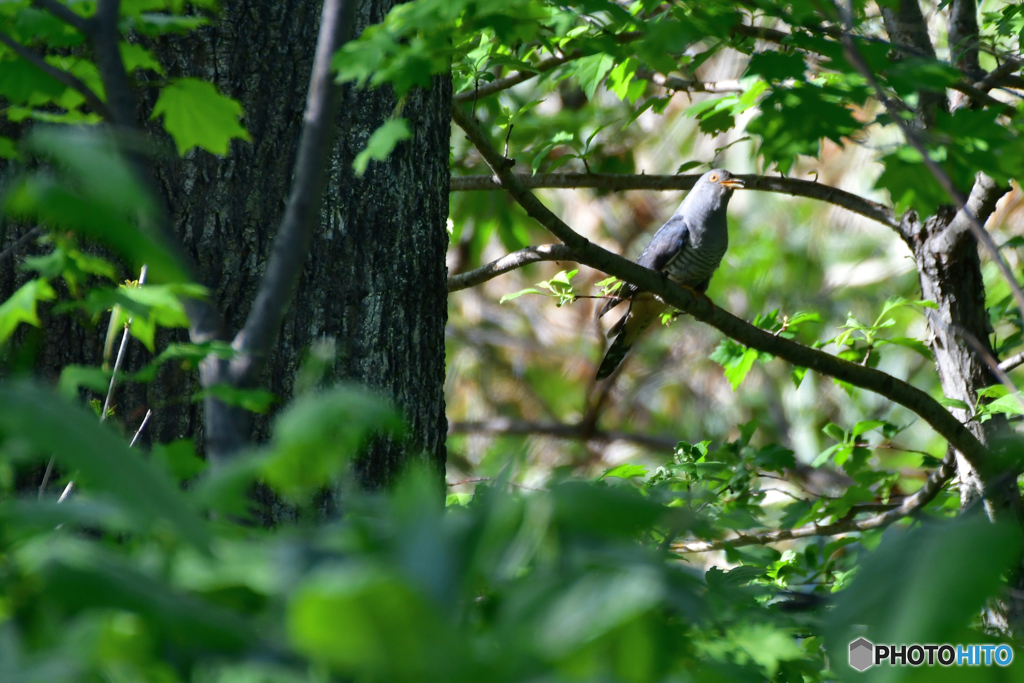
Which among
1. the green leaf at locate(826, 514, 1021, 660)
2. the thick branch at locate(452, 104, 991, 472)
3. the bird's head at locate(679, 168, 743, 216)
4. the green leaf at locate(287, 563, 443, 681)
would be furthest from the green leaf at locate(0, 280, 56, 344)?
the bird's head at locate(679, 168, 743, 216)

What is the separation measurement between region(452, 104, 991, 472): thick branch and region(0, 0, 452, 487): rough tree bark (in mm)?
266

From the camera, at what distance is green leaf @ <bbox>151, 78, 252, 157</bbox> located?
48.7 inches

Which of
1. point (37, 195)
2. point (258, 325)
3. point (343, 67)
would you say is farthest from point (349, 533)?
point (343, 67)

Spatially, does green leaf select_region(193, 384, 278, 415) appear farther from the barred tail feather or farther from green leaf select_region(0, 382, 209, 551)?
the barred tail feather

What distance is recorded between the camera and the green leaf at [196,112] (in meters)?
1.24

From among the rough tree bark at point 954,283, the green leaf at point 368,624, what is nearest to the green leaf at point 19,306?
the green leaf at point 368,624

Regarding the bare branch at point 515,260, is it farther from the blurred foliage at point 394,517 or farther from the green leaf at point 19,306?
the green leaf at point 19,306

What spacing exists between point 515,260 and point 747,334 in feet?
2.64

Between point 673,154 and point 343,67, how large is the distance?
751 cm

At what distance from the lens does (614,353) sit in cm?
474

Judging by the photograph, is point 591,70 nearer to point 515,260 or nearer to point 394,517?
point 515,260

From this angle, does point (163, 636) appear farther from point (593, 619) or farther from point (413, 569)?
point (593, 619)

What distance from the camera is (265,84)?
1.93 meters

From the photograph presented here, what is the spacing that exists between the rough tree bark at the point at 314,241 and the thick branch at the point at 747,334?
27cm
